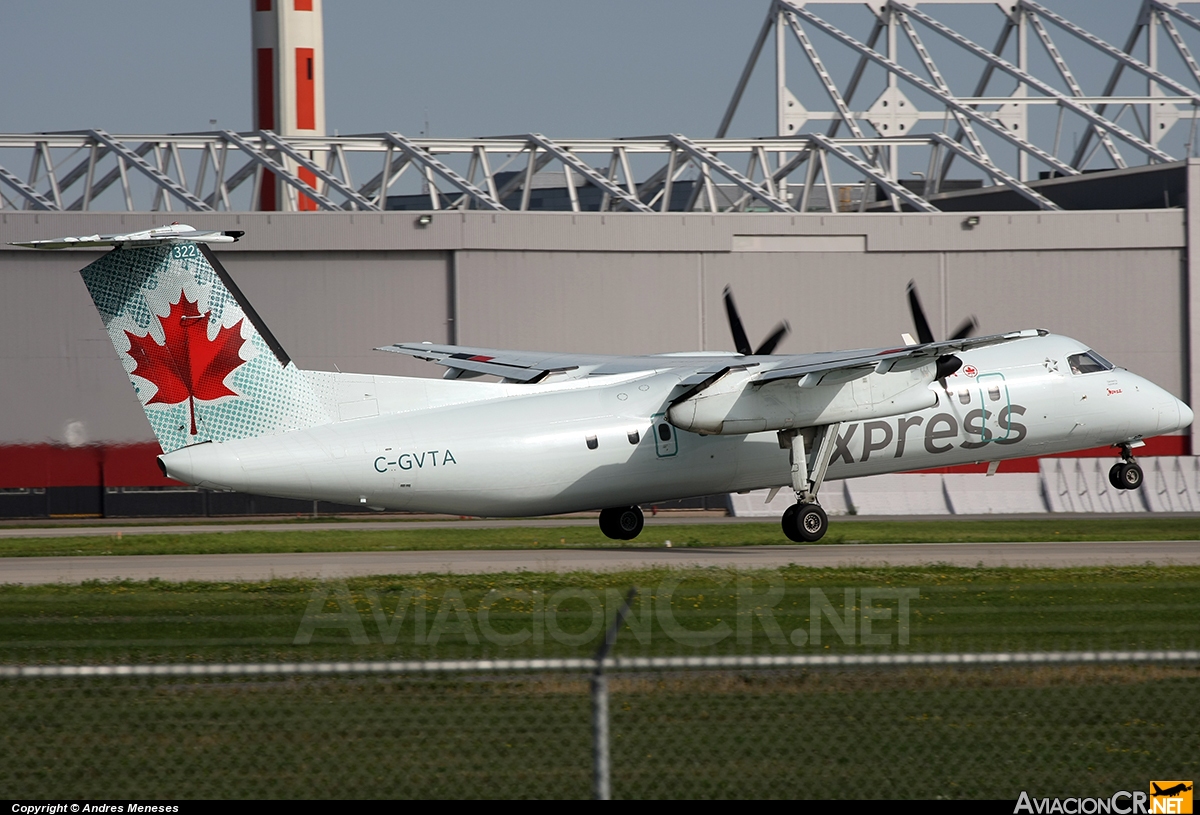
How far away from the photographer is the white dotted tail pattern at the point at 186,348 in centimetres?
2048

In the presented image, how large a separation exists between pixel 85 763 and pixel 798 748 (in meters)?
5.81

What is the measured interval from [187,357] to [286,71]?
49818mm

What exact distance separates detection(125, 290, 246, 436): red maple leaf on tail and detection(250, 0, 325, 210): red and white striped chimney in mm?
46893

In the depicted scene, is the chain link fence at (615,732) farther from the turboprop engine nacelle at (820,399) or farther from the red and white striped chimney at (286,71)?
the red and white striped chimney at (286,71)

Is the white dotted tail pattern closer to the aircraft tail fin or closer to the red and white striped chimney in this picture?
the aircraft tail fin

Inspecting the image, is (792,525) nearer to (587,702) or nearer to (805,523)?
(805,523)

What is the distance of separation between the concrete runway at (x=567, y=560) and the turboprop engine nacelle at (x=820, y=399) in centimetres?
273

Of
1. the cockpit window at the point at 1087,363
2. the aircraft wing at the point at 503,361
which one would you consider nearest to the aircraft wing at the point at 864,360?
the cockpit window at the point at 1087,363

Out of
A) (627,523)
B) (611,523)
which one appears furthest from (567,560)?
(627,523)

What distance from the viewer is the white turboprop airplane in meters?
20.9

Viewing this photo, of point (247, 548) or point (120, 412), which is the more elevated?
point (120, 412)

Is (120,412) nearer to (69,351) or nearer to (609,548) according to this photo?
(69,351)

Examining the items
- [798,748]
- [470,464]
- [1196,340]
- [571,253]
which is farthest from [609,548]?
[1196,340]

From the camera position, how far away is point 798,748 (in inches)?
408
